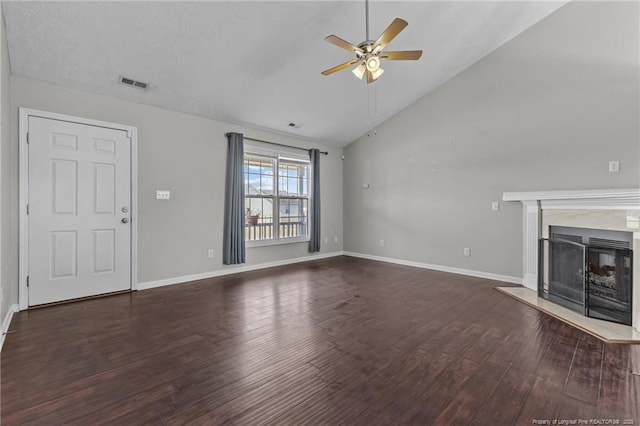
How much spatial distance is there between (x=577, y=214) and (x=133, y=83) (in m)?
5.58

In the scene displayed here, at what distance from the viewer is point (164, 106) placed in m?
4.12

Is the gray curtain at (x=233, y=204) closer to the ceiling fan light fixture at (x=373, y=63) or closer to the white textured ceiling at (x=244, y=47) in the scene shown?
the white textured ceiling at (x=244, y=47)

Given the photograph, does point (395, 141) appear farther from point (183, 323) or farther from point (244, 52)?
point (183, 323)

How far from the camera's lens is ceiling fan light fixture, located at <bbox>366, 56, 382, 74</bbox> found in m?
2.72

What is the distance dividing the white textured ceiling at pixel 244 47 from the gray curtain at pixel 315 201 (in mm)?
1217

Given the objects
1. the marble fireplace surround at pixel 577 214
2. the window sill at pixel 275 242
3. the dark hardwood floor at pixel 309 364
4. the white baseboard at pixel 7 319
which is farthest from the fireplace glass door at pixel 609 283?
the white baseboard at pixel 7 319

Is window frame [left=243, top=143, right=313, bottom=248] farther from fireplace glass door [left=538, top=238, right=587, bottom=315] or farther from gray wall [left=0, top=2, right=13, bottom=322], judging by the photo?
fireplace glass door [left=538, top=238, right=587, bottom=315]

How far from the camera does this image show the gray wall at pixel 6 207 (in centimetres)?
253

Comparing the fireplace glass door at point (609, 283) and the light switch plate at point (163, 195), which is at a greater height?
the light switch plate at point (163, 195)

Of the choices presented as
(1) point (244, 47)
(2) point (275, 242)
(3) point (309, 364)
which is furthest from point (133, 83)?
(3) point (309, 364)

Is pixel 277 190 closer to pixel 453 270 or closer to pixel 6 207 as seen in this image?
pixel 453 270

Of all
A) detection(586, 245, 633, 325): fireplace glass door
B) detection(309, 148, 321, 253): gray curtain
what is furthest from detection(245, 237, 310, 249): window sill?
detection(586, 245, 633, 325): fireplace glass door

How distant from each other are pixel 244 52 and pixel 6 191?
2880 millimetres

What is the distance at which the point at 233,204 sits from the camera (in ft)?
15.8
